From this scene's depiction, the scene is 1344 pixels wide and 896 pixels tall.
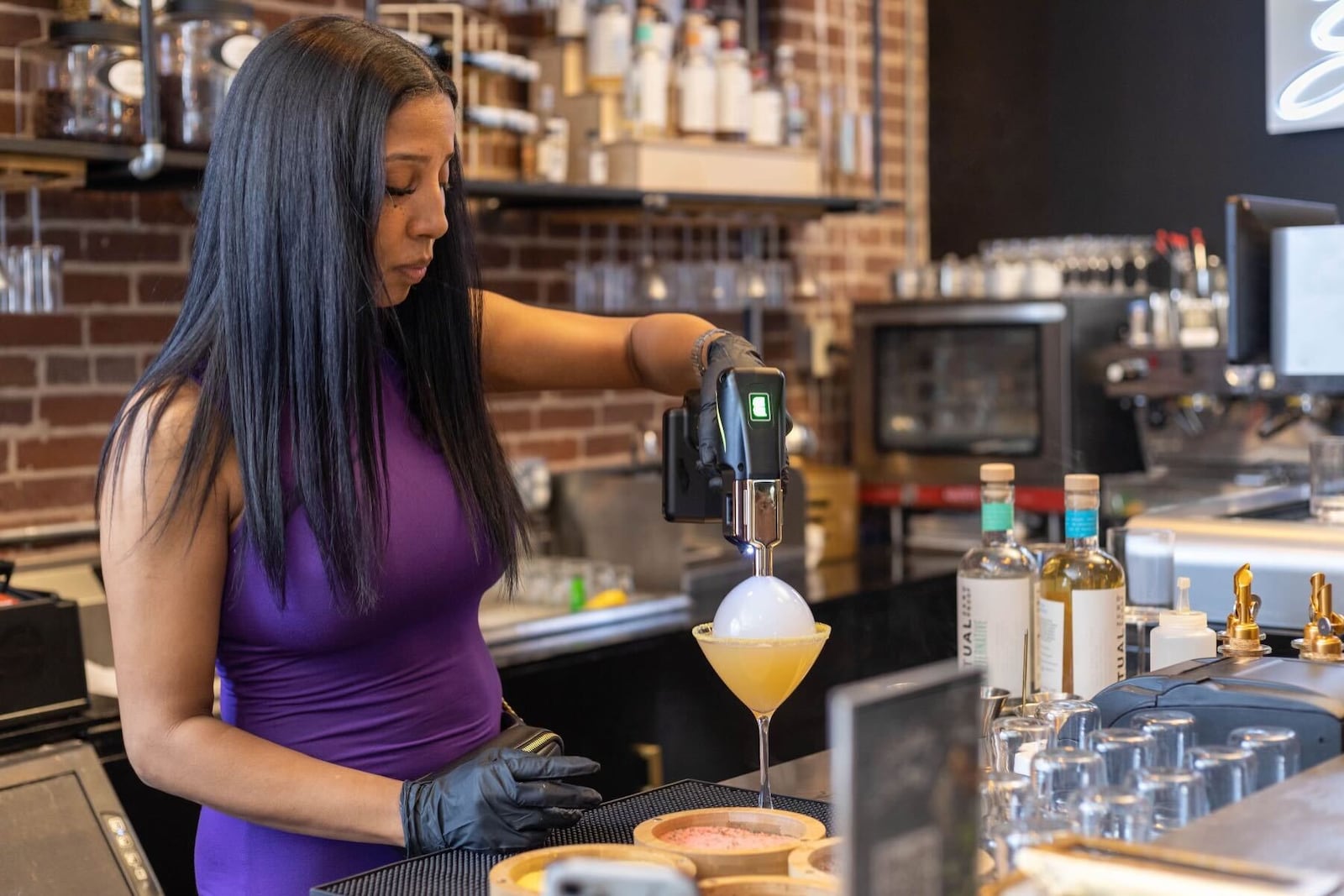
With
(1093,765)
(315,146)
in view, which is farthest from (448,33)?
(1093,765)

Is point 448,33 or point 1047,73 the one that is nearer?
point 448,33

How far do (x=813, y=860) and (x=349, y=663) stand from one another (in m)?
0.68

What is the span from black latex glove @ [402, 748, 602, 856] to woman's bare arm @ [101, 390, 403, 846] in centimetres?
9

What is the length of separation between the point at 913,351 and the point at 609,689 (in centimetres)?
167

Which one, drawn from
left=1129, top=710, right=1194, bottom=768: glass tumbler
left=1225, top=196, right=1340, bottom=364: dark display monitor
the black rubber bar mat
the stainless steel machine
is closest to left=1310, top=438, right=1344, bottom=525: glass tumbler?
the stainless steel machine

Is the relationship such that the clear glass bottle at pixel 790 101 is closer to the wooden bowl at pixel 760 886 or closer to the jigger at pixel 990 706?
the jigger at pixel 990 706

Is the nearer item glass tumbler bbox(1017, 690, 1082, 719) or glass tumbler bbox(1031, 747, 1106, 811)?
glass tumbler bbox(1031, 747, 1106, 811)

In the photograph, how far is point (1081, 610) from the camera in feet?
5.77

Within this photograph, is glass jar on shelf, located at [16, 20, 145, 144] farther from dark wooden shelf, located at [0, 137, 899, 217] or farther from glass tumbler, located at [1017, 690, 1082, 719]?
glass tumbler, located at [1017, 690, 1082, 719]

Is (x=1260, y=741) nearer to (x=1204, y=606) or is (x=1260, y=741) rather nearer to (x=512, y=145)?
(x=1204, y=606)

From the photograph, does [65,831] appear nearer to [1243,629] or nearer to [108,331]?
[108,331]

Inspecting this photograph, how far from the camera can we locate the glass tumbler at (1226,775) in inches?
46.8

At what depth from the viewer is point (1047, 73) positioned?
5008mm

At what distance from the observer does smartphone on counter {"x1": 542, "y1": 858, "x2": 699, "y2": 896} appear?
837 mm
